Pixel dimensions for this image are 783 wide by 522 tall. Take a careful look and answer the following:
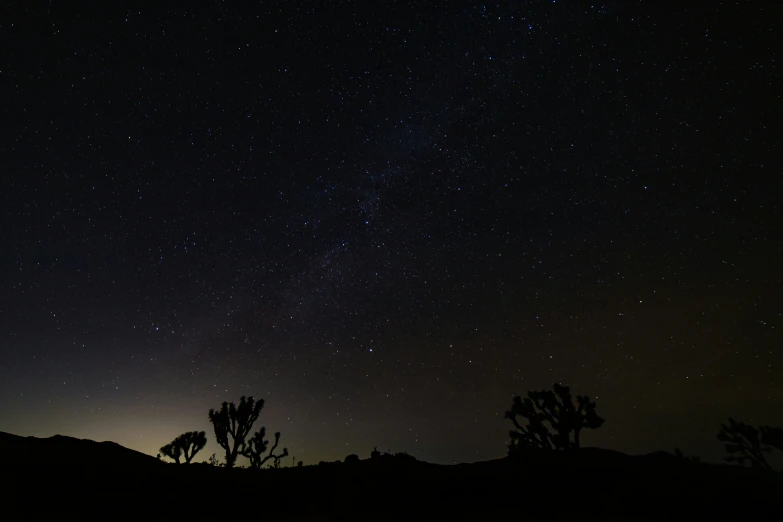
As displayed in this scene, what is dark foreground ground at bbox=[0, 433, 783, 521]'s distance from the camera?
343 inches

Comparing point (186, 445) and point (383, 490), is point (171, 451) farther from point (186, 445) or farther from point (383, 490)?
point (383, 490)

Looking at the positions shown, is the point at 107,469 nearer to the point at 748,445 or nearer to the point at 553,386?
the point at 553,386

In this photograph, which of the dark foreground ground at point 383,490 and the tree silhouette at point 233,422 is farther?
the tree silhouette at point 233,422

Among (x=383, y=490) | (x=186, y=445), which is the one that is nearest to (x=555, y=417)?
(x=383, y=490)

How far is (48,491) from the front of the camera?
29.3ft

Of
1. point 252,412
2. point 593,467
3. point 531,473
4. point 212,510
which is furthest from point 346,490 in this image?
point 252,412

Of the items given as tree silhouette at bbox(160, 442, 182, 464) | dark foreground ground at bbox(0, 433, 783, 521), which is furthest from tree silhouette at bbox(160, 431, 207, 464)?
dark foreground ground at bbox(0, 433, 783, 521)

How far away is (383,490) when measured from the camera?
35.2 ft

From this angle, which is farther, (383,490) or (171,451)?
(171,451)

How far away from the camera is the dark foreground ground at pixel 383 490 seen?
28.6 ft

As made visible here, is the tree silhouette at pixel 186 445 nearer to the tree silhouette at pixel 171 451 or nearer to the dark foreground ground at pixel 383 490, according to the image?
the tree silhouette at pixel 171 451

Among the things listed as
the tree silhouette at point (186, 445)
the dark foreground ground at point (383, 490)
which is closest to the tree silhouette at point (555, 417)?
the dark foreground ground at point (383, 490)

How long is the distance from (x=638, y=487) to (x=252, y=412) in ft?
61.5

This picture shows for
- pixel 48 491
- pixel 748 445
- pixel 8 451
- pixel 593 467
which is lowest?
pixel 748 445
